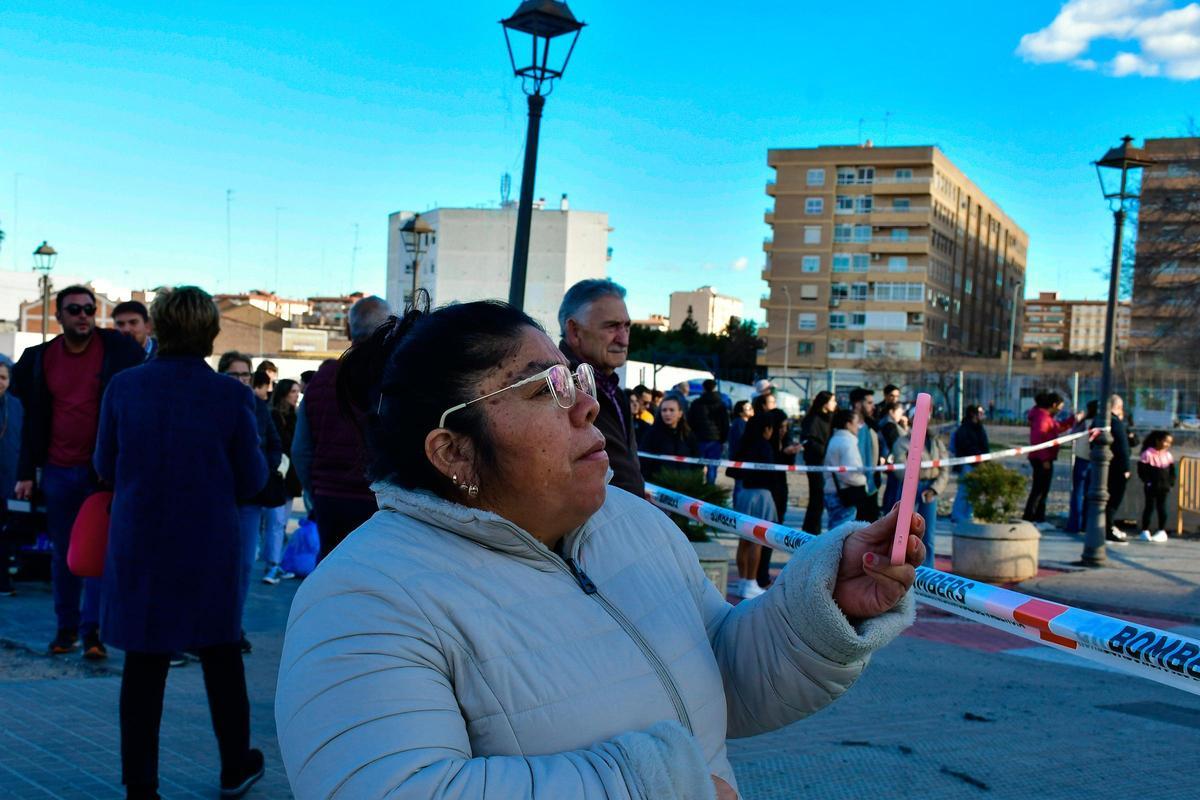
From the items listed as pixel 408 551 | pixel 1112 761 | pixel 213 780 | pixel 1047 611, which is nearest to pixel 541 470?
pixel 408 551

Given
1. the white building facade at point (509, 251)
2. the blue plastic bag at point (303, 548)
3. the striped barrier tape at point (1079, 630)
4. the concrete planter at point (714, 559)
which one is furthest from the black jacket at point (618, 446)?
the white building facade at point (509, 251)

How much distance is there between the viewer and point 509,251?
77625 millimetres

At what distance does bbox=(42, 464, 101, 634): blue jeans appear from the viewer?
5996 mm

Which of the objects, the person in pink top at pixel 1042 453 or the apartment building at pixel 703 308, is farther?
the apartment building at pixel 703 308

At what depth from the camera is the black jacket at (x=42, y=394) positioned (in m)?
5.99

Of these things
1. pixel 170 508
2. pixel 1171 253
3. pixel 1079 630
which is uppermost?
pixel 1171 253

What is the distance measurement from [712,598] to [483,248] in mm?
77300

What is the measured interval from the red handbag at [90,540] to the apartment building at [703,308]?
532 feet

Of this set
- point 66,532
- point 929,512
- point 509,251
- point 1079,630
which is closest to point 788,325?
point 509,251

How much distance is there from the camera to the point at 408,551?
1.70 m

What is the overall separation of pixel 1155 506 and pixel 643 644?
15165mm

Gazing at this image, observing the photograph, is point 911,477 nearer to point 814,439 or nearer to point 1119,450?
point 814,439

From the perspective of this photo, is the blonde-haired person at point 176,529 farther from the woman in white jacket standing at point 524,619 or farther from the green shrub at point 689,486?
the green shrub at point 689,486

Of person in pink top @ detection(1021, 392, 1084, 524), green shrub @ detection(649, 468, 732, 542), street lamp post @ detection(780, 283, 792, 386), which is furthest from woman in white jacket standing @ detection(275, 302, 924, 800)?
street lamp post @ detection(780, 283, 792, 386)
